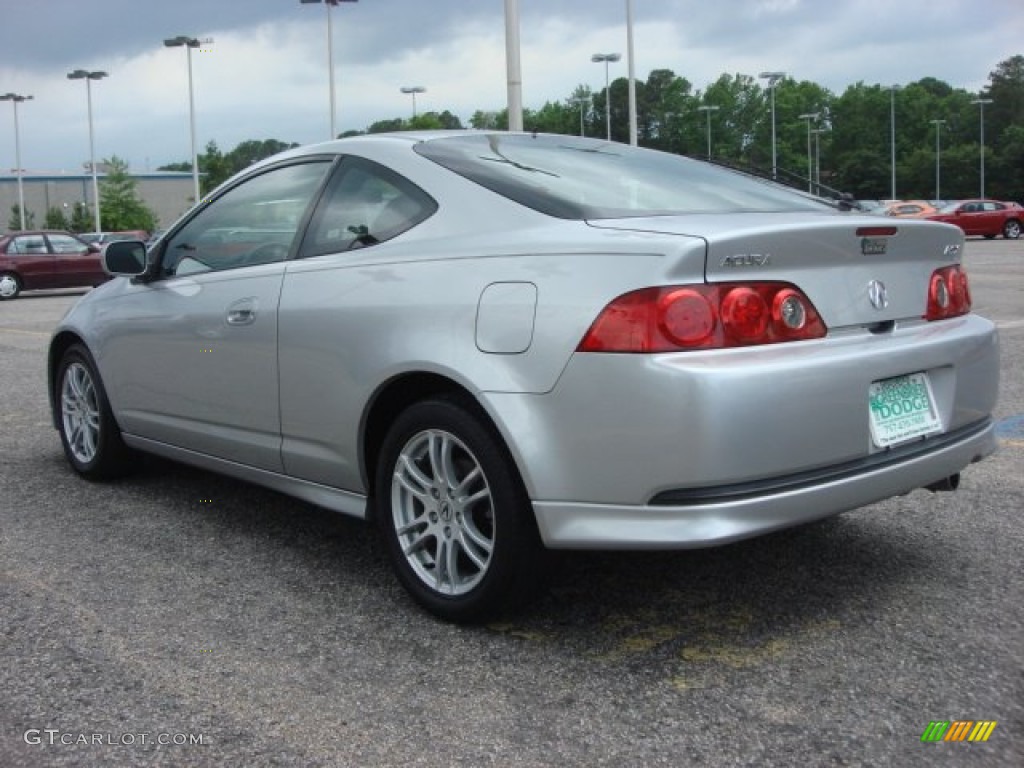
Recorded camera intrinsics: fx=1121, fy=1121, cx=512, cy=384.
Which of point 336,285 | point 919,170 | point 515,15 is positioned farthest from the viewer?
point 919,170

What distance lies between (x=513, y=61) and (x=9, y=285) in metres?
13.8

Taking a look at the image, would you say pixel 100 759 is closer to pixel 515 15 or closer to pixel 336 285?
pixel 336 285

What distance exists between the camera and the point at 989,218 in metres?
39.2

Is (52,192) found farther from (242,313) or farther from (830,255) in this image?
(830,255)

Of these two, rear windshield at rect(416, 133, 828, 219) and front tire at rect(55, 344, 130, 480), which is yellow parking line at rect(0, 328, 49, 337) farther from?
rear windshield at rect(416, 133, 828, 219)

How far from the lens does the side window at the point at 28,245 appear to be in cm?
2366

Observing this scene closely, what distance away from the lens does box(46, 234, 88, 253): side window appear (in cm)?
2406

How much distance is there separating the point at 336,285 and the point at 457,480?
84 cm

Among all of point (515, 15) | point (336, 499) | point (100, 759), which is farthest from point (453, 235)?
point (515, 15)

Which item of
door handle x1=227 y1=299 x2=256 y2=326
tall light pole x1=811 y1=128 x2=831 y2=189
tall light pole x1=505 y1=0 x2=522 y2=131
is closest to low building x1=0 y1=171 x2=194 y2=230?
tall light pole x1=811 y1=128 x2=831 y2=189

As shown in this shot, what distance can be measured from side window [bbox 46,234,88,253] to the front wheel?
22.8 meters

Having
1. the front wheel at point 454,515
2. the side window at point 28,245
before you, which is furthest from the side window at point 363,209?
the side window at point 28,245

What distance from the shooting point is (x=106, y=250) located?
480 cm

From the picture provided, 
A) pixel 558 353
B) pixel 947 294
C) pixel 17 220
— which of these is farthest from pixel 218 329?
pixel 17 220
